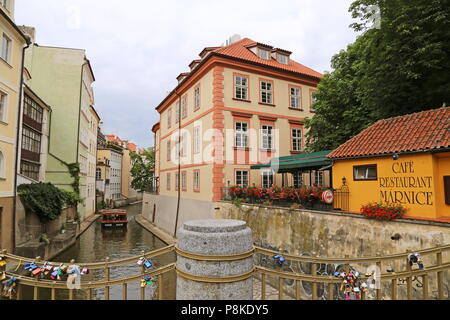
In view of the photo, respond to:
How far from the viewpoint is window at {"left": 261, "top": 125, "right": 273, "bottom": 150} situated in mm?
20000

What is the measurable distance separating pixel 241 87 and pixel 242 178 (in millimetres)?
6330

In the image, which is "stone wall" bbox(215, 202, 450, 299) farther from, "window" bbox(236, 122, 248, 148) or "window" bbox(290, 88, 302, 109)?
"window" bbox(290, 88, 302, 109)

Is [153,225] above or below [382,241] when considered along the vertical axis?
below

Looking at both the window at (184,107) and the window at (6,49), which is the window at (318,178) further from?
the window at (6,49)

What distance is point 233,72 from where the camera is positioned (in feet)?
62.1

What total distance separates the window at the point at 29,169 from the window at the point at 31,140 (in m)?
1.14

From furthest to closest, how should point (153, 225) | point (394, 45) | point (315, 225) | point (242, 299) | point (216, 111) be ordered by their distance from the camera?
point (153, 225) < point (216, 111) < point (394, 45) < point (315, 225) < point (242, 299)

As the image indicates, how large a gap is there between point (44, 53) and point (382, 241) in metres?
32.1

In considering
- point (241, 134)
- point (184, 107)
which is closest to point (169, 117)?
point (184, 107)

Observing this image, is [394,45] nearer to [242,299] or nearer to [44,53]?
[242,299]

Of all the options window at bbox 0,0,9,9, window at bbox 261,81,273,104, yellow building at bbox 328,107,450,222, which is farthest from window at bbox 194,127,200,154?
window at bbox 0,0,9,9

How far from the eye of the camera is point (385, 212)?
8.28 m

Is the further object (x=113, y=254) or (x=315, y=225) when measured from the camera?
(x=113, y=254)
